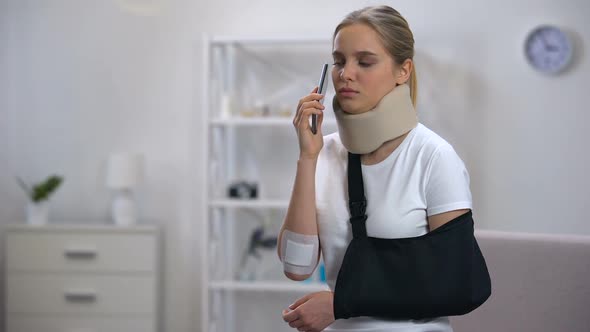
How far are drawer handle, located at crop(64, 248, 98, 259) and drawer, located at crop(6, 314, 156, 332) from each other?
1.02ft

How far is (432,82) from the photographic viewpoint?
13.7 ft

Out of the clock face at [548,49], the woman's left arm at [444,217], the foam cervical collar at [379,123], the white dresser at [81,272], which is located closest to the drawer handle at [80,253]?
the white dresser at [81,272]

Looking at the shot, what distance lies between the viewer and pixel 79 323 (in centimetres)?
403

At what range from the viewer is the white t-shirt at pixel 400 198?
55.1 inches

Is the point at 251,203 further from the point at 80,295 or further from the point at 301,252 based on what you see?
the point at 301,252

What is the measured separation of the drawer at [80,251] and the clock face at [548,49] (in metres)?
2.20

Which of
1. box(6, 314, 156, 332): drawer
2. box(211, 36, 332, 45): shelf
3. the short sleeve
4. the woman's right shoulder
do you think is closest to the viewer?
the short sleeve

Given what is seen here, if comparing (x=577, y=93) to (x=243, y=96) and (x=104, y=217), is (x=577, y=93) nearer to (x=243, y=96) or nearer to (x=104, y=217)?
(x=243, y=96)

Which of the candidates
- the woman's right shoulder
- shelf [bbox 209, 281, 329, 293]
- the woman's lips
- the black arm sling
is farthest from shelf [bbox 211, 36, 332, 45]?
the black arm sling

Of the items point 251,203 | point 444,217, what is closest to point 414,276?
point 444,217

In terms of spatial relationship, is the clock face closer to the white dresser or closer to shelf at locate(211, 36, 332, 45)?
shelf at locate(211, 36, 332, 45)

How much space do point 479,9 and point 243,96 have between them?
4.42 feet

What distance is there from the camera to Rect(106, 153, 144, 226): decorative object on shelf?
4.09 m

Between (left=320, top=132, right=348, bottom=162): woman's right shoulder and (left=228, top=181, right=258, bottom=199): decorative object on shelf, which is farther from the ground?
(left=320, top=132, right=348, bottom=162): woman's right shoulder
